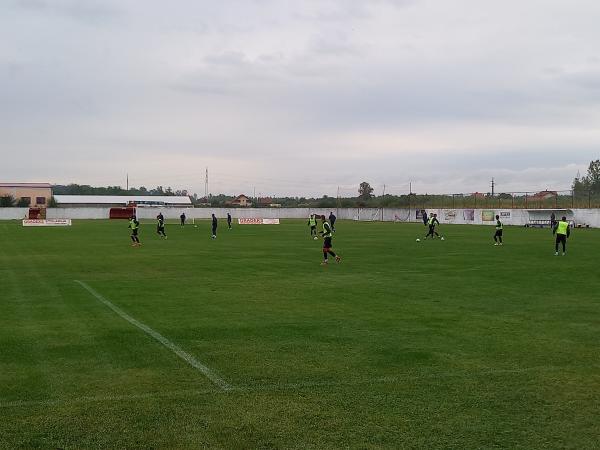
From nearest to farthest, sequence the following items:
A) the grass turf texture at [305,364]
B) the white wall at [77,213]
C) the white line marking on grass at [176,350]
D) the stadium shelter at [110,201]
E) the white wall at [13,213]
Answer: the grass turf texture at [305,364]
the white line marking on grass at [176,350]
the white wall at [13,213]
the white wall at [77,213]
the stadium shelter at [110,201]

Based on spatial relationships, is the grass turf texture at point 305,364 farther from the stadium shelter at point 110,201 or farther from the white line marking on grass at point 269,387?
the stadium shelter at point 110,201

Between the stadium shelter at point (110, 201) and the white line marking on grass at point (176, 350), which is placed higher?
the stadium shelter at point (110, 201)

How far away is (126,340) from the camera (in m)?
9.45

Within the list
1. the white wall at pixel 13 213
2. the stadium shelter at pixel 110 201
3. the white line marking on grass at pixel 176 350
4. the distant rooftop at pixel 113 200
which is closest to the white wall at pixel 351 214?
the white wall at pixel 13 213

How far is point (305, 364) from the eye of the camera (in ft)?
26.4

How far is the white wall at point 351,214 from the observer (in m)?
62.2

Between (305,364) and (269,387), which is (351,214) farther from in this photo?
(269,387)

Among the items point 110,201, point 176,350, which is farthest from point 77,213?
point 176,350

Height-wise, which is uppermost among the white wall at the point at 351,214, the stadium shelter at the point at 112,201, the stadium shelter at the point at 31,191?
the stadium shelter at the point at 31,191

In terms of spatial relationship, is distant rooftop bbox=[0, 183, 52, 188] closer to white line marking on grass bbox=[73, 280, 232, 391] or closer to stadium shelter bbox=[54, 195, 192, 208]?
stadium shelter bbox=[54, 195, 192, 208]

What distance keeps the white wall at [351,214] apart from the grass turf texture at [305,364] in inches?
1913

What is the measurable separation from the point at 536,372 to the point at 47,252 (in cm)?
2461

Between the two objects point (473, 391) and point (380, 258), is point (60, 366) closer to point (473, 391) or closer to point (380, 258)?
point (473, 391)

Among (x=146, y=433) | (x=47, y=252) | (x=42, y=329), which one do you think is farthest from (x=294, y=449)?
(x=47, y=252)
